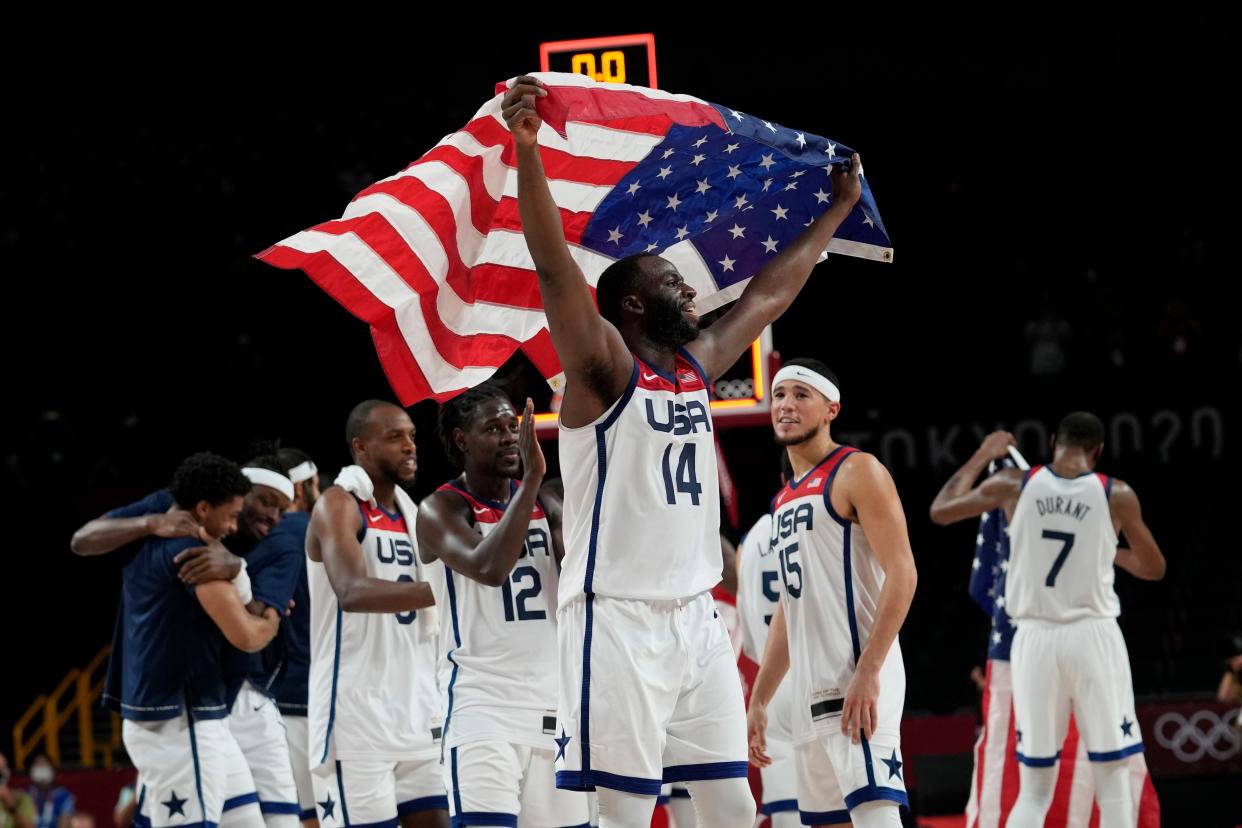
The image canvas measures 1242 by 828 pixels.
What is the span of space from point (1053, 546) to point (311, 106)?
52.3 ft

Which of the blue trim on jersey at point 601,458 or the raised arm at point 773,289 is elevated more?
the raised arm at point 773,289

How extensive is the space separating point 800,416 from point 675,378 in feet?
5.00

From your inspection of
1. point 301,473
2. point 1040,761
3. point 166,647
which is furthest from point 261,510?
point 1040,761

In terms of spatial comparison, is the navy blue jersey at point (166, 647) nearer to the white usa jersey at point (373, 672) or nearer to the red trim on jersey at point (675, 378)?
the white usa jersey at point (373, 672)

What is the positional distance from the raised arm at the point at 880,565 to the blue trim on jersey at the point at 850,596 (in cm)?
10

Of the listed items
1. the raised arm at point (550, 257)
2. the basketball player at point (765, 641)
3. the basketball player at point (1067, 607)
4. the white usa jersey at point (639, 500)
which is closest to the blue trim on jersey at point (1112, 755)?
the basketball player at point (1067, 607)

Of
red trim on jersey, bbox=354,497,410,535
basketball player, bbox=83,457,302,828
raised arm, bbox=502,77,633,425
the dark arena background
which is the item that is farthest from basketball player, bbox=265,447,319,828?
the dark arena background

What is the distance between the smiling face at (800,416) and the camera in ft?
19.6

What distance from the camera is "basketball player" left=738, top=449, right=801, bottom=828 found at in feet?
25.9

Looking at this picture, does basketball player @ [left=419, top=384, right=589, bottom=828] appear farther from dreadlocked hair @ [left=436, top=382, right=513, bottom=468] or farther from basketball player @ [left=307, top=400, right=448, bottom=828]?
basketball player @ [left=307, top=400, right=448, bottom=828]

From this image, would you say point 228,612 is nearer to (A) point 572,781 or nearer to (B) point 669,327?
(A) point 572,781

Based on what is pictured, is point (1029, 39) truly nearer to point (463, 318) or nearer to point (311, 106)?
point (311, 106)

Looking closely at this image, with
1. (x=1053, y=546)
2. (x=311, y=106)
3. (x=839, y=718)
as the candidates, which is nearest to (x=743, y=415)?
(x=1053, y=546)

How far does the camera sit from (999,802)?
347 inches
